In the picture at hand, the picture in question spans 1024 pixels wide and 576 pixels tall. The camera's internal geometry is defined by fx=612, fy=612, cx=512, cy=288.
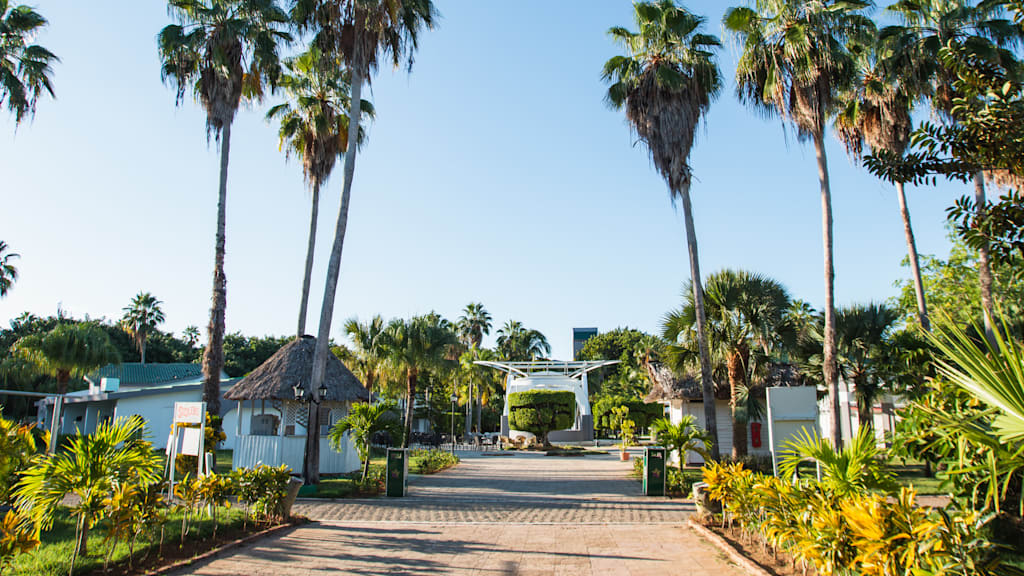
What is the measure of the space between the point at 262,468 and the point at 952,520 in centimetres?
1004

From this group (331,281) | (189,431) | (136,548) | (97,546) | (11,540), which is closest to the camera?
(11,540)

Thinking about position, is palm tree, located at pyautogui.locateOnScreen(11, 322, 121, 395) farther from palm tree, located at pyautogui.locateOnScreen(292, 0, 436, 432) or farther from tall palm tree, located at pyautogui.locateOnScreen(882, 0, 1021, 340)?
tall palm tree, located at pyautogui.locateOnScreen(882, 0, 1021, 340)

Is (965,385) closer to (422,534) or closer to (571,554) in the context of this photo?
(571,554)

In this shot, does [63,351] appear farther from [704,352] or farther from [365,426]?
[704,352]

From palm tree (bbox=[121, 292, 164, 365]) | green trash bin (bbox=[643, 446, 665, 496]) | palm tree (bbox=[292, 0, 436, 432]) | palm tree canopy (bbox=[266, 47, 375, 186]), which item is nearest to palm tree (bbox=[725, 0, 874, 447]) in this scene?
green trash bin (bbox=[643, 446, 665, 496])

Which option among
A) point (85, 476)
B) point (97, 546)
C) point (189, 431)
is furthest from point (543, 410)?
point (85, 476)

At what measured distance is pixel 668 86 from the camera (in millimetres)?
17797

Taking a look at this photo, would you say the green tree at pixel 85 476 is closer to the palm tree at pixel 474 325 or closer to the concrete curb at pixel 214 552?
the concrete curb at pixel 214 552

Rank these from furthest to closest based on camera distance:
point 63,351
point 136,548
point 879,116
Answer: point 63,351 < point 879,116 < point 136,548

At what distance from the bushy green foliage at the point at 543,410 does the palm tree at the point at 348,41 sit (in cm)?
2197

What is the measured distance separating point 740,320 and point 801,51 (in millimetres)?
7714

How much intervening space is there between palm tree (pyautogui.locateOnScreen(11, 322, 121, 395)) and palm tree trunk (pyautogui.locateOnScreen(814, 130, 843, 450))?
3438 centimetres

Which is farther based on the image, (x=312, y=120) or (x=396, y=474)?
(x=312, y=120)

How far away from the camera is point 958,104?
5.52 metres
